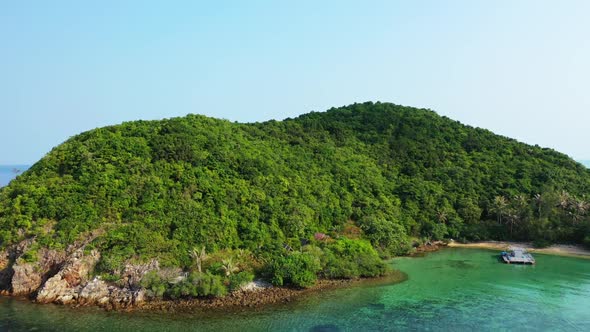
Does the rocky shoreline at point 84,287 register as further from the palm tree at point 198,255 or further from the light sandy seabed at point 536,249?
the light sandy seabed at point 536,249

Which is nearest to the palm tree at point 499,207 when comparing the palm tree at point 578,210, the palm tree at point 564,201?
the palm tree at point 564,201

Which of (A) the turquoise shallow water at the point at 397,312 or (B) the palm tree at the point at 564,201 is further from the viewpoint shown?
(B) the palm tree at the point at 564,201

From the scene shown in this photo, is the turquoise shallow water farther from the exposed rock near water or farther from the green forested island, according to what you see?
the green forested island

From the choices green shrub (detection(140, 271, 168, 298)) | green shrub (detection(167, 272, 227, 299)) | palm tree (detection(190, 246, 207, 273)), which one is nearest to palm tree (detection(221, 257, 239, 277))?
green shrub (detection(167, 272, 227, 299))

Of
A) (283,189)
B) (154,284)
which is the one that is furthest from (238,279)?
(283,189)

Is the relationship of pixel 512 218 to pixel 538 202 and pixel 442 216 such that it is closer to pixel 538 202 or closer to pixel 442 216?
pixel 538 202
